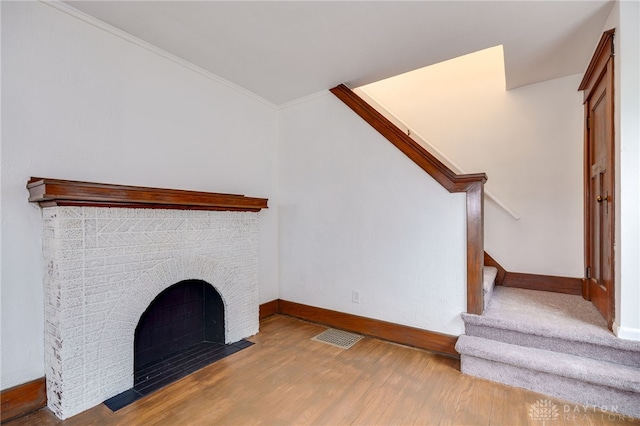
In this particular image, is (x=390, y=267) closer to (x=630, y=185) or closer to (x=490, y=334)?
(x=490, y=334)

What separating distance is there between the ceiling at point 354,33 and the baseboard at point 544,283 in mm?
1895

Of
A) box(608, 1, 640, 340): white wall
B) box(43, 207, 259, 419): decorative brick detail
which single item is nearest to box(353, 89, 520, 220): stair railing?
box(608, 1, 640, 340): white wall

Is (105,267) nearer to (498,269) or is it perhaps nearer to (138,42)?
(138,42)

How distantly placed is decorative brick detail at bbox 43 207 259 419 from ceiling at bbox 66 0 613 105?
1.27 m

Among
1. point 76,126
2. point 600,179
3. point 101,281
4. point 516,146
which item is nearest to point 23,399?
point 101,281

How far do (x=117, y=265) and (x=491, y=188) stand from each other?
334 cm

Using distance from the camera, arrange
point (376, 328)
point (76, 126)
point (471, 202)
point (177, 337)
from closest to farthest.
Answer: point (76, 126), point (471, 202), point (177, 337), point (376, 328)

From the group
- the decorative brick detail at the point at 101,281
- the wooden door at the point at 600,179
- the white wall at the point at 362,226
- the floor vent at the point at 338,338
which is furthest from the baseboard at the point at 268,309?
the wooden door at the point at 600,179

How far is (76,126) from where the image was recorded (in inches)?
73.1

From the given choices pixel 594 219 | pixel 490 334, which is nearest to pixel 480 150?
pixel 594 219

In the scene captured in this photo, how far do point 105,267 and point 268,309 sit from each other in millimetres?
1762

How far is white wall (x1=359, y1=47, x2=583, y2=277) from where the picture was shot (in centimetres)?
270

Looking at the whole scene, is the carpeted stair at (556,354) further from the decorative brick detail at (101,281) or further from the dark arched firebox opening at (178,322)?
the decorative brick detail at (101,281)

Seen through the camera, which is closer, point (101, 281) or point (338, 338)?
point (101, 281)
